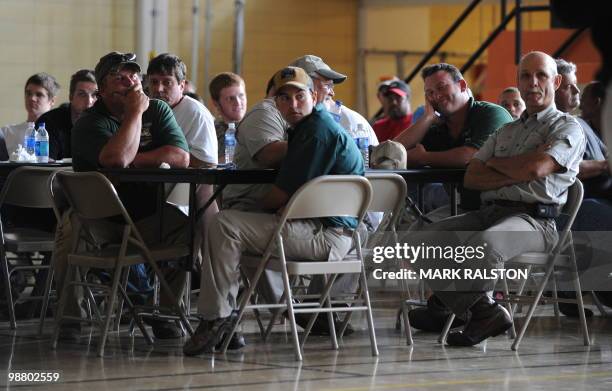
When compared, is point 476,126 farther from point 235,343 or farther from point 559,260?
point 235,343

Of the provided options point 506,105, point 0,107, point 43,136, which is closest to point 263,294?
point 43,136

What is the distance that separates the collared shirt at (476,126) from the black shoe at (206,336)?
5.82 ft

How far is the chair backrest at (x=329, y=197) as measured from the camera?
15.1ft

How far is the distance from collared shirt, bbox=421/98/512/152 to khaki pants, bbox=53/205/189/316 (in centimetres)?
154

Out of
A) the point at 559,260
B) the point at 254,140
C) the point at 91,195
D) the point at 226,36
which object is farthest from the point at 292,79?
the point at 226,36

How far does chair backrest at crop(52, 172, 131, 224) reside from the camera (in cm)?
480

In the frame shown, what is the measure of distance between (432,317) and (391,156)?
32.3 inches

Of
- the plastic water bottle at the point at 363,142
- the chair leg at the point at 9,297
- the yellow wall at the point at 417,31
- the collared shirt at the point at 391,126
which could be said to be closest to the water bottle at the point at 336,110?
the plastic water bottle at the point at 363,142

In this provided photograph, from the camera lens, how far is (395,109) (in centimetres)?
974

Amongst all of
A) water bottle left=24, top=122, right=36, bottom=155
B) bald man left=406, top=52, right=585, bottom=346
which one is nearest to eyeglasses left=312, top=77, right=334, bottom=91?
bald man left=406, top=52, right=585, bottom=346

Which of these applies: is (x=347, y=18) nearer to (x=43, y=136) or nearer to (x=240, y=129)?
(x=43, y=136)

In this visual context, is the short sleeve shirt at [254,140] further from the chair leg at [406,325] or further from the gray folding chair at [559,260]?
the gray folding chair at [559,260]

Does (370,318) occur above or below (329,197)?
below

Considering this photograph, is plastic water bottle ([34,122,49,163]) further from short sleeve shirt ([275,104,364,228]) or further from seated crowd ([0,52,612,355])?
short sleeve shirt ([275,104,364,228])
